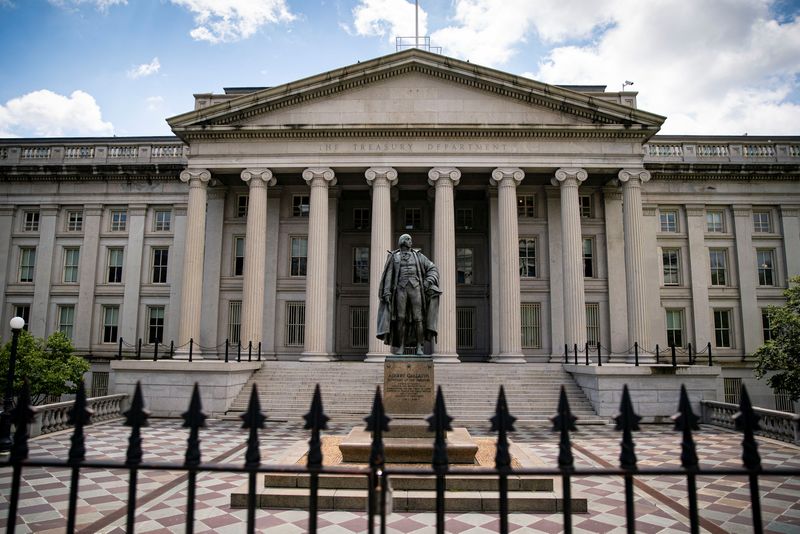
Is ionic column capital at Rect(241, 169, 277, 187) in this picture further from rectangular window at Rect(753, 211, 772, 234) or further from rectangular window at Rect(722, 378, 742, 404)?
rectangular window at Rect(753, 211, 772, 234)

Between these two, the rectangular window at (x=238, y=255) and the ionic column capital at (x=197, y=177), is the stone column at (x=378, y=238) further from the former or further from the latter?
the rectangular window at (x=238, y=255)

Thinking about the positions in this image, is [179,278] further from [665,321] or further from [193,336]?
[665,321]

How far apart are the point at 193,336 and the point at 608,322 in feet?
72.1

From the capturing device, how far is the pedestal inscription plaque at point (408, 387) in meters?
10.7

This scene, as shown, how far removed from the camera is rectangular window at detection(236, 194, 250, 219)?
31812mm

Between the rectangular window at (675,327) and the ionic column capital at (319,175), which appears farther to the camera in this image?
the rectangular window at (675,327)

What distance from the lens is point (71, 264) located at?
34.0 m

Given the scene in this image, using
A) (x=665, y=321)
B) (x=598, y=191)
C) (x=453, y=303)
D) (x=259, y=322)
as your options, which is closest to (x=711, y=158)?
(x=598, y=191)

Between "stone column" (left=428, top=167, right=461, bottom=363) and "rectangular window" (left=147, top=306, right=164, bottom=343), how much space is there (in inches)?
685

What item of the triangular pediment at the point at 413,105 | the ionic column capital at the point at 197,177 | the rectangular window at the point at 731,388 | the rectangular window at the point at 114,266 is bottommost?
the rectangular window at the point at 731,388

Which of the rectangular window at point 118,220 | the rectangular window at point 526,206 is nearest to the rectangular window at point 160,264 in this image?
the rectangular window at point 118,220

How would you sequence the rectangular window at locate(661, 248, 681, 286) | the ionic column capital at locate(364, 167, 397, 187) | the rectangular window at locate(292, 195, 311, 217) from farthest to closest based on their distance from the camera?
the rectangular window at locate(661, 248, 681, 286), the rectangular window at locate(292, 195, 311, 217), the ionic column capital at locate(364, 167, 397, 187)

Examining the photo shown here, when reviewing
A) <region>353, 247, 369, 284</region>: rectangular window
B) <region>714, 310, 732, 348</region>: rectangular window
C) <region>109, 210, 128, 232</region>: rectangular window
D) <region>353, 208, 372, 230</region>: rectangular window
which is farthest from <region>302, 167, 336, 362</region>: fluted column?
<region>714, 310, 732, 348</region>: rectangular window

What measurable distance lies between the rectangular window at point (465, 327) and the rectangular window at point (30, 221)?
26833mm
